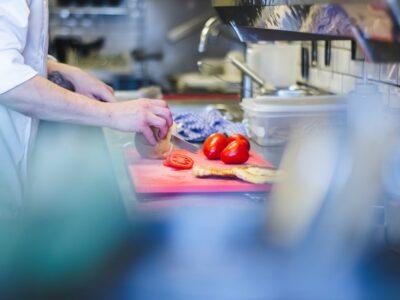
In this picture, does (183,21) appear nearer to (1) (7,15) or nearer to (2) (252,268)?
(1) (7,15)

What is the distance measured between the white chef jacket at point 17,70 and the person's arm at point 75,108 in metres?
0.03

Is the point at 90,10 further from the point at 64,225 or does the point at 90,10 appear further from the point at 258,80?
the point at 64,225

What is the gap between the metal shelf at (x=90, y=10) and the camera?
5.10m

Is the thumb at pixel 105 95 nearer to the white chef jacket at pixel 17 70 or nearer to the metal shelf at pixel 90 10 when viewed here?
the white chef jacket at pixel 17 70

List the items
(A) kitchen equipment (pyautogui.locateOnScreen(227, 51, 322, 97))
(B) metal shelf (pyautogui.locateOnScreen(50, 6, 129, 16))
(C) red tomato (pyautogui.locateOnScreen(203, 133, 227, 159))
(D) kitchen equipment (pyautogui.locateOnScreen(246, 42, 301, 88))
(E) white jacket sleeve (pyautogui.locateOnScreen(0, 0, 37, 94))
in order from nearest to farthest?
1. (E) white jacket sleeve (pyautogui.locateOnScreen(0, 0, 37, 94))
2. (C) red tomato (pyautogui.locateOnScreen(203, 133, 227, 159))
3. (A) kitchen equipment (pyautogui.locateOnScreen(227, 51, 322, 97))
4. (D) kitchen equipment (pyautogui.locateOnScreen(246, 42, 301, 88))
5. (B) metal shelf (pyautogui.locateOnScreen(50, 6, 129, 16))

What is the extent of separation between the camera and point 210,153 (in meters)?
1.82

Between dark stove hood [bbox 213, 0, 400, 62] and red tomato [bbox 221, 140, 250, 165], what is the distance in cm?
30

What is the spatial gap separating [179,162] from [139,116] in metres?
0.16

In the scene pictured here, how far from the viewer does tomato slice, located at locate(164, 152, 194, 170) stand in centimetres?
167

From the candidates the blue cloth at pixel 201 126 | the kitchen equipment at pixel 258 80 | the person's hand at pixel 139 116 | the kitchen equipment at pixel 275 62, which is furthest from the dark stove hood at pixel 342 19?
the kitchen equipment at pixel 275 62

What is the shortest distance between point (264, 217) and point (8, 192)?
0.78 meters

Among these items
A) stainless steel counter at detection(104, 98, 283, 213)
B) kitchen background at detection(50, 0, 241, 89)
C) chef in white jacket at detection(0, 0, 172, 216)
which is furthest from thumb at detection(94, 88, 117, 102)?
kitchen background at detection(50, 0, 241, 89)

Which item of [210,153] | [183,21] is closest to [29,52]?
[210,153]

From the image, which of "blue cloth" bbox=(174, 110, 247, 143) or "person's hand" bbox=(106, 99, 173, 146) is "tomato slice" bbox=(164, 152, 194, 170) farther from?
"blue cloth" bbox=(174, 110, 247, 143)
